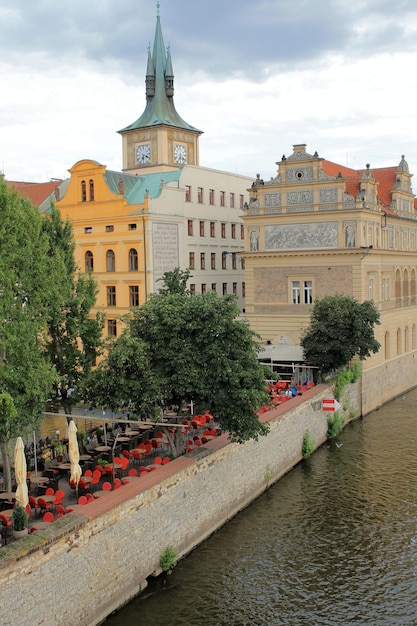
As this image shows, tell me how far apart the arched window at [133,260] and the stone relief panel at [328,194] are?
12830mm

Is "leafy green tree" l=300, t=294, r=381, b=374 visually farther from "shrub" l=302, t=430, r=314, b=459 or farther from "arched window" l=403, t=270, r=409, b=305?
"arched window" l=403, t=270, r=409, b=305

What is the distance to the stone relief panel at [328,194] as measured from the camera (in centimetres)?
4538

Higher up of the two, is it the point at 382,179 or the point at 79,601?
the point at 382,179

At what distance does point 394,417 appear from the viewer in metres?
44.0

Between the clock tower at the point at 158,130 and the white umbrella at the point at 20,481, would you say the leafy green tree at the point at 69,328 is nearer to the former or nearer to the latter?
the white umbrella at the point at 20,481

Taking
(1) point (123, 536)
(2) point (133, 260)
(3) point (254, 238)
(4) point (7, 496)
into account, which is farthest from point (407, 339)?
(4) point (7, 496)

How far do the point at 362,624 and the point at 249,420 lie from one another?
801 cm

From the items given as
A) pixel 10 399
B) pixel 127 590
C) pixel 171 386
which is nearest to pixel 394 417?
pixel 171 386

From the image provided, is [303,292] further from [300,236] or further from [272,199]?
[272,199]

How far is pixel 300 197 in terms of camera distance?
1829 inches

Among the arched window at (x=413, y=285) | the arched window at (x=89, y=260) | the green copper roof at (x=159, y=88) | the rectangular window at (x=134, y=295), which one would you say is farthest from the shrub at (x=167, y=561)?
the green copper roof at (x=159, y=88)

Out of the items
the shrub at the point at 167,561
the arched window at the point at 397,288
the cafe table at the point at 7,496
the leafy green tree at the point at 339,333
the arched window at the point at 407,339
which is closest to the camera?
the cafe table at the point at 7,496

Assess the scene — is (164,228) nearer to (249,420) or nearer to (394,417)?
(394,417)

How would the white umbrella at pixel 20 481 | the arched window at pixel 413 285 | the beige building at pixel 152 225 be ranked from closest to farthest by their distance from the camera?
the white umbrella at pixel 20 481
the beige building at pixel 152 225
the arched window at pixel 413 285
